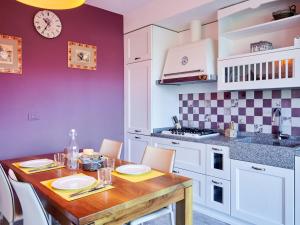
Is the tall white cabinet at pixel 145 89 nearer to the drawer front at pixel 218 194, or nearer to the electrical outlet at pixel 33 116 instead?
the drawer front at pixel 218 194

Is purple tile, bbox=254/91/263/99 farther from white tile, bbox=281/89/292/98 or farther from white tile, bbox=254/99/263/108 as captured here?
white tile, bbox=281/89/292/98

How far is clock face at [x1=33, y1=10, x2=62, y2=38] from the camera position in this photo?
2.72 meters

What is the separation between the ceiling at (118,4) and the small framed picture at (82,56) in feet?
1.78

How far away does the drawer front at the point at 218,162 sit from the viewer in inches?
90.1

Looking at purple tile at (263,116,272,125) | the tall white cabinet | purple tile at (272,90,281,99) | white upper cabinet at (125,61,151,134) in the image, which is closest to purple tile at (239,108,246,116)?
purple tile at (263,116,272,125)

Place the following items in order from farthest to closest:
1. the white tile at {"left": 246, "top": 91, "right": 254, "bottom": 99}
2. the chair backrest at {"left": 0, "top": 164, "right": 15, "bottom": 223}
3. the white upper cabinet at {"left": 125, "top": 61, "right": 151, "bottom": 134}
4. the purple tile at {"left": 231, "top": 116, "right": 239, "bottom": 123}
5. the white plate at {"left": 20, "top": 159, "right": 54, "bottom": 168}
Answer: the white upper cabinet at {"left": 125, "top": 61, "right": 151, "bottom": 134}
the purple tile at {"left": 231, "top": 116, "right": 239, "bottom": 123}
the white tile at {"left": 246, "top": 91, "right": 254, "bottom": 99}
the white plate at {"left": 20, "top": 159, "right": 54, "bottom": 168}
the chair backrest at {"left": 0, "top": 164, "right": 15, "bottom": 223}

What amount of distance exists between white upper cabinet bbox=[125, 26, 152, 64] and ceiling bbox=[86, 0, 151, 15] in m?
0.31

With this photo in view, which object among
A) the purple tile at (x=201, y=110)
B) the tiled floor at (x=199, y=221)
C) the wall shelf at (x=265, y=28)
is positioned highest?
the wall shelf at (x=265, y=28)

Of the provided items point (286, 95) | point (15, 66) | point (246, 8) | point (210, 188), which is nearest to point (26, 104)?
point (15, 66)

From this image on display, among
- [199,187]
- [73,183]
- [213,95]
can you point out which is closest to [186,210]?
[73,183]

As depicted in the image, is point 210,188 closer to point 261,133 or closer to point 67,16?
point 261,133

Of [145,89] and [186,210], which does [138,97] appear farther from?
[186,210]

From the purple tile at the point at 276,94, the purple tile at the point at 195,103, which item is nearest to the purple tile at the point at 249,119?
the purple tile at the point at 276,94

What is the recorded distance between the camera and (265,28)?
7.76ft
